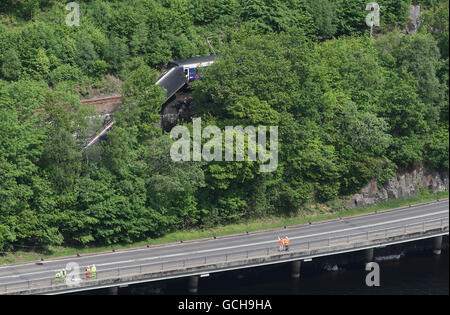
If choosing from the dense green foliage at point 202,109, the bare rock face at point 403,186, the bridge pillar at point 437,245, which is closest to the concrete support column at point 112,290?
the dense green foliage at point 202,109

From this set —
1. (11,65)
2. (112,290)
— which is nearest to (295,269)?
(112,290)

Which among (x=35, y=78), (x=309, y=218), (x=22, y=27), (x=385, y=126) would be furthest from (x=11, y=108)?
(x=385, y=126)

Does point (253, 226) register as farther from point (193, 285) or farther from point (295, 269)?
point (193, 285)

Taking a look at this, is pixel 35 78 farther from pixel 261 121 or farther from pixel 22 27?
pixel 261 121

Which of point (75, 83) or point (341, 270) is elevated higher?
point (75, 83)

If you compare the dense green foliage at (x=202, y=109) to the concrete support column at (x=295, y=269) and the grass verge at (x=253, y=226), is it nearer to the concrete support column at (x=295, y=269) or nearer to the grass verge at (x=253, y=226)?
the grass verge at (x=253, y=226)

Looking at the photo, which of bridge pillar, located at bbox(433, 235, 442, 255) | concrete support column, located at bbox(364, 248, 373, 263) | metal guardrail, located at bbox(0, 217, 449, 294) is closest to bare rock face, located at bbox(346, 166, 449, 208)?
metal guardrail, located at bbox(0, 217, 449, 294)
